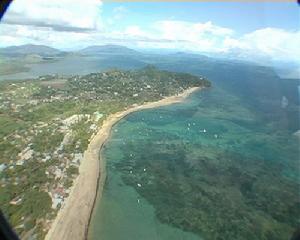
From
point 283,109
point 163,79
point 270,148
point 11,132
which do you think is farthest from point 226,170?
point 163,79

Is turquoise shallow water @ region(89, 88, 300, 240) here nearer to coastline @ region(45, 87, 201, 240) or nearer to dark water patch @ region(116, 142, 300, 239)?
dark water patch @ region(116, 142, 300, 239)

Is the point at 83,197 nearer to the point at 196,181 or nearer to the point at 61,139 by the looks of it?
the point at 196,181

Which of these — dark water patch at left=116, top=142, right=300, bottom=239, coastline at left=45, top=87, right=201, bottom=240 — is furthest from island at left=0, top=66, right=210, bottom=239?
dark water patch at left=116, top=142, right=300, bottom=239

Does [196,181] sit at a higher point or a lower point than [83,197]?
lower

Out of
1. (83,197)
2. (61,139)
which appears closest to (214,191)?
(83,197)

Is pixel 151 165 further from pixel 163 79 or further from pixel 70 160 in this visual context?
pixel 163 79

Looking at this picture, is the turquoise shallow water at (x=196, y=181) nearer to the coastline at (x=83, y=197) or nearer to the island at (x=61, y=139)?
the coastline at (x=83, y=197)
